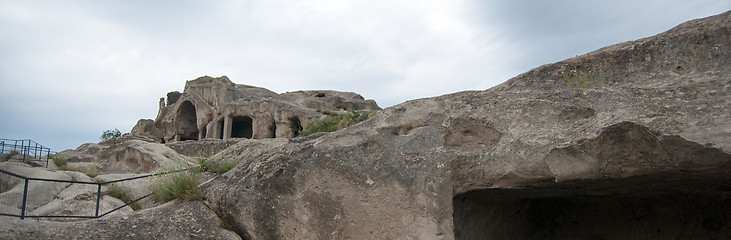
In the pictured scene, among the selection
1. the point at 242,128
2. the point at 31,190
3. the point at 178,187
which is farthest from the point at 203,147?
the point at 242,128

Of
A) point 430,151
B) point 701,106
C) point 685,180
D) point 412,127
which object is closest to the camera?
point 701,106

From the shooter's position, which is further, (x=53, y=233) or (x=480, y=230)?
(x=480, y=230)

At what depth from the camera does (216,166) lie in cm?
785

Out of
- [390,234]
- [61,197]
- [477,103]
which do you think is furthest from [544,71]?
[61,197]

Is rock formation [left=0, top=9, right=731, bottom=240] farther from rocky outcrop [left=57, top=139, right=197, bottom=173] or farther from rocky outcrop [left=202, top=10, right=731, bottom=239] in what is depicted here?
rocky outcrop [left=57, top=139, right=197, bottom=173]

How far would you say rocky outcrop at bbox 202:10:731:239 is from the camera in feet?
14.5

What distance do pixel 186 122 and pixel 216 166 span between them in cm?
2567

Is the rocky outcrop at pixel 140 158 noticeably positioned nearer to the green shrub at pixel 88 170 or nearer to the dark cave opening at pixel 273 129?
the green shrub at pixel 88 170

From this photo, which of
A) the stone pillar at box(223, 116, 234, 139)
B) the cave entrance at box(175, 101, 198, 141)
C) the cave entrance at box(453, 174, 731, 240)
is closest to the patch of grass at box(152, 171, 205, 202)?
the cave entrance at box(453, 174, 731, 240)

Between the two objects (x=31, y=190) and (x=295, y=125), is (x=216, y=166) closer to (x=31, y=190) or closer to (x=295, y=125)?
(x=31, y=190)

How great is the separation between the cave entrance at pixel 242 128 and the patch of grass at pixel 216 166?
20370 mm

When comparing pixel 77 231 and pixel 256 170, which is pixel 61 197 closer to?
pixel 77 231

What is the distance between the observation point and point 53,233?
5.47m

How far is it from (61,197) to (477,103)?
25.0 ft
